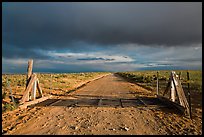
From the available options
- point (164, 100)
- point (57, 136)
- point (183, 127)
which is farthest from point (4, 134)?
point (164, 100)

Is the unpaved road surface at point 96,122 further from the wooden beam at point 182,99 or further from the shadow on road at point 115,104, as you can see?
the shadow on road at point 115,104

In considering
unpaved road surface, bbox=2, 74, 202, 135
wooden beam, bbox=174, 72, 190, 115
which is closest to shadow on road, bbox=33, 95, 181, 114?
wooden beam, bbox=174, 72, 190, 115

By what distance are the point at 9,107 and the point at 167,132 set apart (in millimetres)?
7968

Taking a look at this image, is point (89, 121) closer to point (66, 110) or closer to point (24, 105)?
point (66, 110)

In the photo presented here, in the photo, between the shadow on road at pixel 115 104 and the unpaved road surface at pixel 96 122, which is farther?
the shadow on road at pixel 115 104

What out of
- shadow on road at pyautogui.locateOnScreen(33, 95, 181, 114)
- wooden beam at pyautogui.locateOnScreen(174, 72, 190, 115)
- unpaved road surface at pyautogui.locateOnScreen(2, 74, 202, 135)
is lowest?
unpaved road surface at pyautogui.locateOnScreen(2, 74, 202, 135)

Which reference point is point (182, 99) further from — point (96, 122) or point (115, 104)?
point (96, 122)

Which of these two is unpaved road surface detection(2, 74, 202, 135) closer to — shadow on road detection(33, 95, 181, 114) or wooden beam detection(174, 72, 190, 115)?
wooden beam detection(174, 72, 190, 115)

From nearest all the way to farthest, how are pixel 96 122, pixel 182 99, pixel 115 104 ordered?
pixel 96 122
pixel 182 99
pixel 115 104

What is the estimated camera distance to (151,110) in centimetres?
1121

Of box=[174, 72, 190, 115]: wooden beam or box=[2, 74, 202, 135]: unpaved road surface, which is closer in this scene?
box=[2, 74, 202, 135]: unpaved road surface

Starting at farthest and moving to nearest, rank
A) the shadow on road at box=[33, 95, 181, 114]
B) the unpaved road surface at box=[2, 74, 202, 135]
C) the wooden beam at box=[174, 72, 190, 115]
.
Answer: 1. the shadow on road at box=[33, 95, 181, 114]
2. the wooden beam at box=[174, 72, 190, 115]
3. the unpaved road surface at box=[2, 74, 202, 135]

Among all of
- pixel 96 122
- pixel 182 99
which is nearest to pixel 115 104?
pixel 182 99

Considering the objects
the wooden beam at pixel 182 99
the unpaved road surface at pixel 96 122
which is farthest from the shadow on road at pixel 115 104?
the unpaved road surface at pixel 96 122
